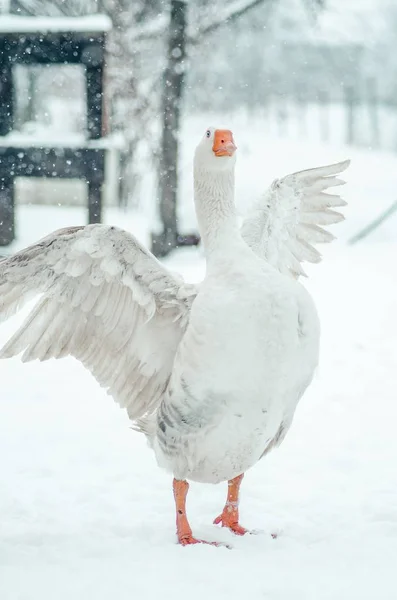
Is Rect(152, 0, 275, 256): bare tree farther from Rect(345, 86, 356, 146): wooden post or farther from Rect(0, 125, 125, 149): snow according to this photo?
Rect(345, 86, 356, 146): wooden post

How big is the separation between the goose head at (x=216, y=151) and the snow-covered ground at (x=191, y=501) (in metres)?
1.66

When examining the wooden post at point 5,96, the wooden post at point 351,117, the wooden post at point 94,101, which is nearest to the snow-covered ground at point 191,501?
the wooden post at point 94,101

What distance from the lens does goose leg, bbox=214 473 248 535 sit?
334 cm

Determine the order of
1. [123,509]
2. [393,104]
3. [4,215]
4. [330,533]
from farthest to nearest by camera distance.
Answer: [393,104] → [4,215] → [123,509] → [330,533]

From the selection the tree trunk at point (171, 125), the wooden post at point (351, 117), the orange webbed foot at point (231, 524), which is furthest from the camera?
the wooden post at point (351, 117)

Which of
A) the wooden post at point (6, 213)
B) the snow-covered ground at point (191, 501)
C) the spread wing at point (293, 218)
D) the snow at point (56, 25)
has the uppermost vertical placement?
the snow at point (56, 25)

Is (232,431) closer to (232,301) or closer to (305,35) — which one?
(232,301)

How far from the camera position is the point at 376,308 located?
7.93m

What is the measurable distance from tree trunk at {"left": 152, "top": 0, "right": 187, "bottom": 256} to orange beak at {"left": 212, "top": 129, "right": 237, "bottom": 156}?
27.2ft

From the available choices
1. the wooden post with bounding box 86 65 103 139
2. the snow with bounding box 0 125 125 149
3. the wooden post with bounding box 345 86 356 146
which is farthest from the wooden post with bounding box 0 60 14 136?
the wooden post with bounding box 345 86 356 146

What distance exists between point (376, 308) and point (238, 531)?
5026 mm

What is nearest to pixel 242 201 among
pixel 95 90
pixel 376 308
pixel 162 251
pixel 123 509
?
pixel 162 251

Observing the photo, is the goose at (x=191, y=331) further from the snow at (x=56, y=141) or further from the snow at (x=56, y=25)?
the snow at (x=56, y=25)

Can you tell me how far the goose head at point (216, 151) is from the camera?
3139 mm
